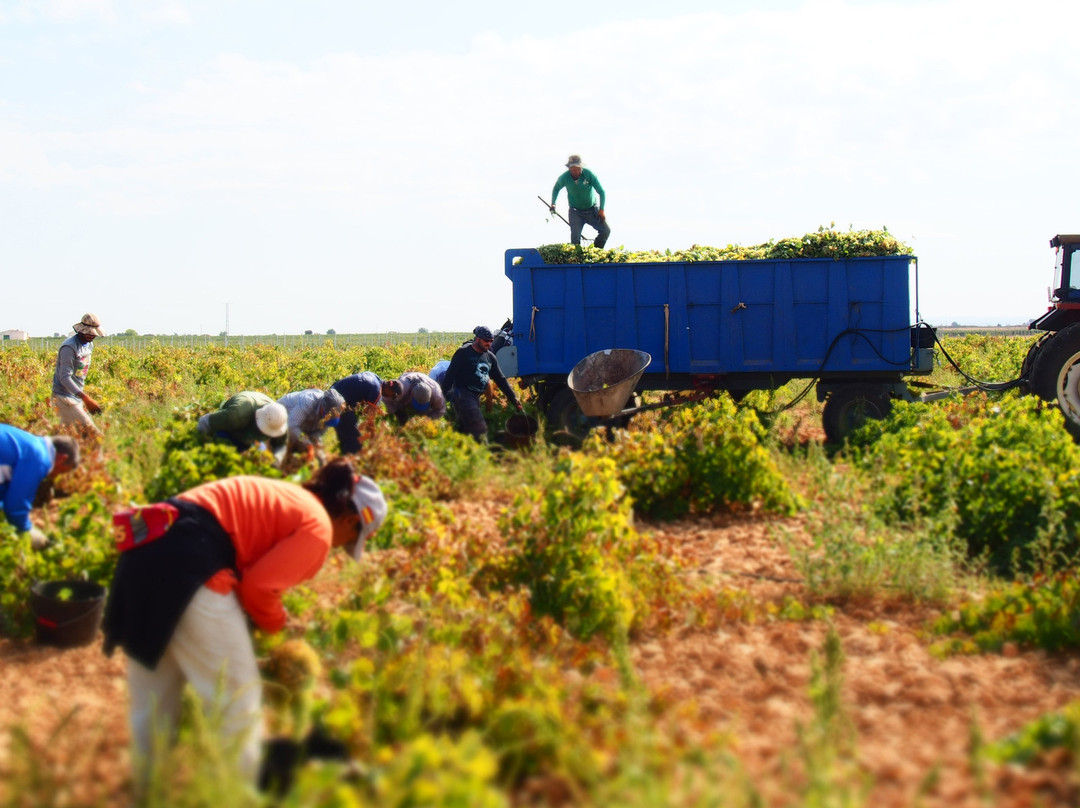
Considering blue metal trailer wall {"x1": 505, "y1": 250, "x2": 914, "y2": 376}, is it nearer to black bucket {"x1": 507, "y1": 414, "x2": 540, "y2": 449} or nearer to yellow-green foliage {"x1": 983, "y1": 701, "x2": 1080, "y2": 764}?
black bucket {"x1": 507, "y1": 414, "x2": 540, "y2": 449}

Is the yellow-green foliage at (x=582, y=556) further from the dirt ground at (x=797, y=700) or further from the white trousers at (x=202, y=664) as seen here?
the white trousers at (x=202, y=664)

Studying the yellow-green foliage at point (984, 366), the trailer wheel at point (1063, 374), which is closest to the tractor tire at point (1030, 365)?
the trailer wheel at point (1063, 374)

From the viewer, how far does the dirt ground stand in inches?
121

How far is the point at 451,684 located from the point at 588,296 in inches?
316

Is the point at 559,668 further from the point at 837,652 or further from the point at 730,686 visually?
the point at 837,652

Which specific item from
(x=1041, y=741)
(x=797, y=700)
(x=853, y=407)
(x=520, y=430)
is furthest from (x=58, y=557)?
(x=853, y=407)

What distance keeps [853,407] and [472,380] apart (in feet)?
14.5

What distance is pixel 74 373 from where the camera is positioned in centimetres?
952

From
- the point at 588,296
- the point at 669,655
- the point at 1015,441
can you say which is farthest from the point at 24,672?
the point at 588,296

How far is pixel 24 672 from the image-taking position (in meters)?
4.92

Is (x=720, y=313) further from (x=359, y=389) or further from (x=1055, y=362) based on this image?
(x=359, y=389)

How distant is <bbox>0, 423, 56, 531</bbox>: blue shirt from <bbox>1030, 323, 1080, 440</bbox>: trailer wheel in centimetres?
1023

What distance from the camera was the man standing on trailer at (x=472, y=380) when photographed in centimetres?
1040

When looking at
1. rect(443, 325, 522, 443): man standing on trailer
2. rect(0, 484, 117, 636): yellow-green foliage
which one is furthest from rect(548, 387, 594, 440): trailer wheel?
rect(0, 484, 117, 636): yellow-green foliage
